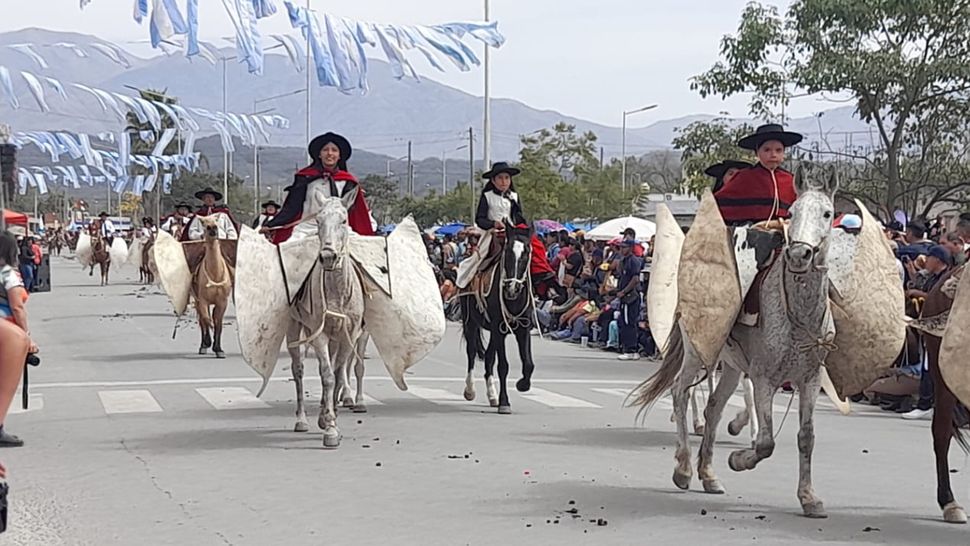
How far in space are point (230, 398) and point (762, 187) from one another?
8.00 meters

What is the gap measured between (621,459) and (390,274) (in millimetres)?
3221

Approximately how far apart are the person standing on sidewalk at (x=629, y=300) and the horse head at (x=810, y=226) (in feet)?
46.0

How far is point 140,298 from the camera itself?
3900 cm

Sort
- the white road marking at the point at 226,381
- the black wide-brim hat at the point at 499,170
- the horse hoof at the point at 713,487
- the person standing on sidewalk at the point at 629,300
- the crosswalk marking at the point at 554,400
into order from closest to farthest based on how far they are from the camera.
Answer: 1. the horse hoof at the point at 713,487
2. the black wide-brim hat at the point at 499,170
3. the crosswalk marking at the point at 554,400
4. the white road marking at the point at 226,381
5. the person standing on sidewalk at the point at 629,300

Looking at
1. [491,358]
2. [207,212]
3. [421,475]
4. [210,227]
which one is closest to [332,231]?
[421,475]

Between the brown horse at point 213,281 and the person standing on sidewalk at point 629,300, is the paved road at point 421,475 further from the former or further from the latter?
the person standing on sidewalk at point 629,300

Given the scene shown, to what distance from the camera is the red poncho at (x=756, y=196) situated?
10188 millimetres

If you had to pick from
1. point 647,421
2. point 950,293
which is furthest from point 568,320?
point 950,293

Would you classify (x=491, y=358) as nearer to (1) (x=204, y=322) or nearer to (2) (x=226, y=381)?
(2) (x=226, y=381)

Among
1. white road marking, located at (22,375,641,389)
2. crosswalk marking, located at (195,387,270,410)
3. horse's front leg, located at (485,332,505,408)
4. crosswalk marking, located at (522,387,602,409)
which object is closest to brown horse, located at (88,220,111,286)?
white road marking, located at (22,375,641,389)

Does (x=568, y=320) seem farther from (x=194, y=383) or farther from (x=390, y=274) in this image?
(x=390, y=274)

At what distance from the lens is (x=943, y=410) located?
9.12 meters

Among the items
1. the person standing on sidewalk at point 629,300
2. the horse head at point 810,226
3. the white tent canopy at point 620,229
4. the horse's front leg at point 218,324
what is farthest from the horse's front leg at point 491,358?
the white tent canopy at point 620,229

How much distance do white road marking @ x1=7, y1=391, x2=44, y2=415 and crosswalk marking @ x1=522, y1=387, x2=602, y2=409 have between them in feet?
18.8
